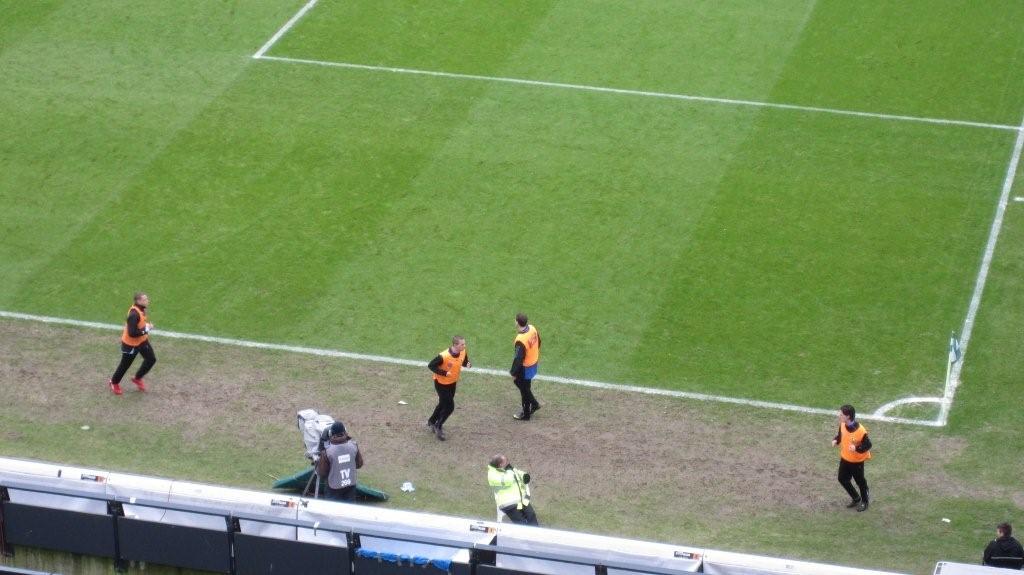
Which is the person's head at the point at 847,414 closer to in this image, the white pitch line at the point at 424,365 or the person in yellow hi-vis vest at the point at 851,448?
the person in yellow hi-vis vest at the point at 851,448

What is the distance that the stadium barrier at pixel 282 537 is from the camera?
14.6 metres

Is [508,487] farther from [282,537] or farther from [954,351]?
[954,351]

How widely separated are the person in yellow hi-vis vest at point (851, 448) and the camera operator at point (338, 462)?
5701 millimetres

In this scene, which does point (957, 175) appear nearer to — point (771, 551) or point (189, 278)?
point (771, 551)

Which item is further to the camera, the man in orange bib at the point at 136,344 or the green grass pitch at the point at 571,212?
the man in orange bib at the point at 136,344

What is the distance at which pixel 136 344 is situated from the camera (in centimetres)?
2002

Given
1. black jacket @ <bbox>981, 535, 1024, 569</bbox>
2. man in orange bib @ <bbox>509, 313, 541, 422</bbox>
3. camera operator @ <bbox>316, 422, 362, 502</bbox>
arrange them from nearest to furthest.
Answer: black jacket @ <bbox>981, 535, 1024, 569</bbox>
camera operator @ <bbox>316, 422, 362, 502</bbox>
man in orange bib @ <bbox>509, 313, 541, 422</bbox>

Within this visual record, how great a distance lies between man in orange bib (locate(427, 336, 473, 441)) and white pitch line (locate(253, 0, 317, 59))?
1152cm

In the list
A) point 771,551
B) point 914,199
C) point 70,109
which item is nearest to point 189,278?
point 70,109

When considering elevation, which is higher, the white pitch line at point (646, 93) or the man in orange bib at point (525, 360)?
the man in orange bib at point (525, 360)

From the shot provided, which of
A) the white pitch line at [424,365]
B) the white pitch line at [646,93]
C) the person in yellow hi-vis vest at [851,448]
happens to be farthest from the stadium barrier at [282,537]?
the white pitch line at [646,93]

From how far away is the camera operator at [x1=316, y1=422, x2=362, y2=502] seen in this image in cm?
1728

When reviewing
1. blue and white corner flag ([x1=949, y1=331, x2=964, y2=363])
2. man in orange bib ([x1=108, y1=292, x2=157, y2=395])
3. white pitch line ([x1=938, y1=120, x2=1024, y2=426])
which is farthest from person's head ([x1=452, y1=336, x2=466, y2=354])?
blue and white corner flag ([x1=949, y1=331, x2=964, y2=363])

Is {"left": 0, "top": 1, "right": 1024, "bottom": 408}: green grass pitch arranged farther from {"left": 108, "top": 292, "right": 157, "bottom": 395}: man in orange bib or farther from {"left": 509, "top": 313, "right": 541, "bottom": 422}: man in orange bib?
{"left": 108, "top": 292, "right": 157, "bottom": 395}: man in orange bib
